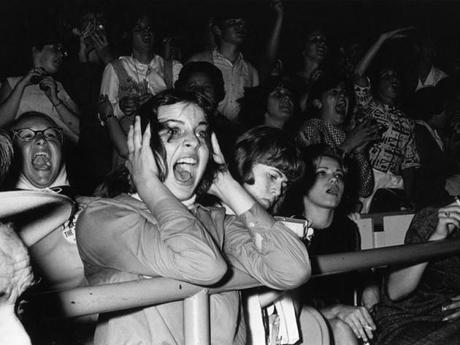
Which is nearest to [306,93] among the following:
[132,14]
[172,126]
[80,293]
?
[132,14]

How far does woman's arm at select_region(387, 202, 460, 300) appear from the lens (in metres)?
2.57

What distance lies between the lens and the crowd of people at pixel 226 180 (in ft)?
5.06

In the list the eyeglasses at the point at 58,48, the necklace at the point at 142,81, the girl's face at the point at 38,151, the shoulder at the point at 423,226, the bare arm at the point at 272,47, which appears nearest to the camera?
the shoulder at the point at 423,226

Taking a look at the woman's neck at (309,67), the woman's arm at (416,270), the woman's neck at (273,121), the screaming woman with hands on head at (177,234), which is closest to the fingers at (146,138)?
the screaming woman with hands on head at (177,234)

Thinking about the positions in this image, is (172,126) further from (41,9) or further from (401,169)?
(401,169)

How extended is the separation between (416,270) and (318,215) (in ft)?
2.93

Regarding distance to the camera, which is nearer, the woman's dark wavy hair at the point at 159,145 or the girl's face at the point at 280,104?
the woman's dark wavy hair at the point at 159,145

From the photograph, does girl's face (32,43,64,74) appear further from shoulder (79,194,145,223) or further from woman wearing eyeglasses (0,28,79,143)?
shoulder (79,194,145,223)

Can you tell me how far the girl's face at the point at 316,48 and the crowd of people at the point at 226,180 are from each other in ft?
0.09

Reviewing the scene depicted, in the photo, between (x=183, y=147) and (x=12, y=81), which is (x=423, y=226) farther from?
(x=12, y=81)

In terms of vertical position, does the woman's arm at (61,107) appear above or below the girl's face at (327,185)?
above

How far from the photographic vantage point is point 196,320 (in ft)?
4.41

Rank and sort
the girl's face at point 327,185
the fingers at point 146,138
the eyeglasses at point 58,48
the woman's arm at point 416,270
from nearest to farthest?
the fingers at point 146,138
the woman's arm at point 416,270
the girl's face at point 327,185
the eyeglasses at point 58,48

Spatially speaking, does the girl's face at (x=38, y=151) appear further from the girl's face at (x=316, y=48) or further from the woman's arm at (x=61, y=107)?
the girl's face at (x=316, y=48)
